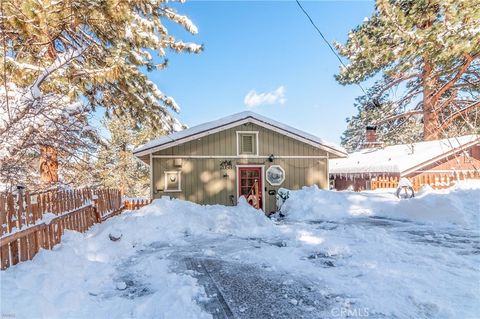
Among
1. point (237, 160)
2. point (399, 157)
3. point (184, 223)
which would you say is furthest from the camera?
point (399, 157)

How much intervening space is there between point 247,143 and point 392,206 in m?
5.90

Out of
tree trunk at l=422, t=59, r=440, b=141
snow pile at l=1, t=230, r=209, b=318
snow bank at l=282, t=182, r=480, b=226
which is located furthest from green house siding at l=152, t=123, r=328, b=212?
snow pile at l=1, t=230, r=209, b=318

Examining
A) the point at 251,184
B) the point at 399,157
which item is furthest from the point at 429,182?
the point at 251,184

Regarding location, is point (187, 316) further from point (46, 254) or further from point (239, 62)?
point (239, 62)

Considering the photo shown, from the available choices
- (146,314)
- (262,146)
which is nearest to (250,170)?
(262,146)

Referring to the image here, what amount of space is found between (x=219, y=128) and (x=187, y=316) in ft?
29.1

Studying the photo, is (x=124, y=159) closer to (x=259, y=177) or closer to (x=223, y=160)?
(x=223, y=160)

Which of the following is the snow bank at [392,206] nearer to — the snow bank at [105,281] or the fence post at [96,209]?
the snow bank at [105,281]

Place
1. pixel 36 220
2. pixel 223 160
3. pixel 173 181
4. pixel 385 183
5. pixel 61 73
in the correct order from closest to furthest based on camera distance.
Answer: pixel 36 220 → pixel 61 73 → pixel 173 181 → pixel 223 160 → pixel 385 183

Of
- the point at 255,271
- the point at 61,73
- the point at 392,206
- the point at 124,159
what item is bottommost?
the point at 255,271

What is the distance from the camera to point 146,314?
9.94 ft

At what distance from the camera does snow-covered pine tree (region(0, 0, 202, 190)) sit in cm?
471

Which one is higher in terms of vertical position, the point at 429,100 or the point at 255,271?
the point at 429,100

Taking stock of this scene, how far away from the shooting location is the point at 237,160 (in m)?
11.5
